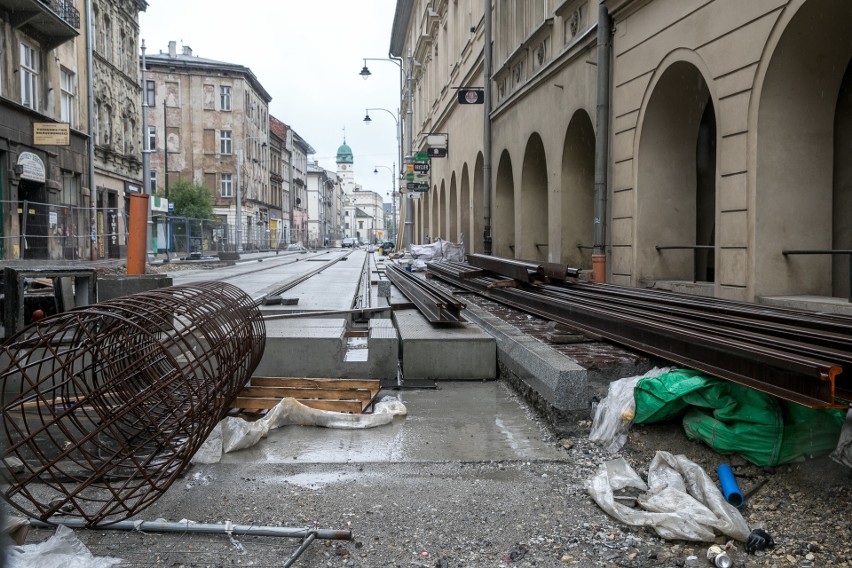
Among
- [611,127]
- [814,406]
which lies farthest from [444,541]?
[611,127]

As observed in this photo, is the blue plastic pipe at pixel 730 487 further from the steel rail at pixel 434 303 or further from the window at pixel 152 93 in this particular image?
the window at pixel 152 93

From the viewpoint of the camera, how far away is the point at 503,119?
19.8 metres

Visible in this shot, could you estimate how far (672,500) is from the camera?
3.53 m

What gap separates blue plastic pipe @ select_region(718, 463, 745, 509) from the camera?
3.59 meters

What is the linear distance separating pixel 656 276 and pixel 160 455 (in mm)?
8363

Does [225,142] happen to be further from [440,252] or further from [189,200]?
[440,252]

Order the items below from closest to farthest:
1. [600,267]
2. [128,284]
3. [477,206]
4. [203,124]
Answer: [128,284] → [600,267] → [477,206] → [203,124]

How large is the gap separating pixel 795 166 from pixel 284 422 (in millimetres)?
6150

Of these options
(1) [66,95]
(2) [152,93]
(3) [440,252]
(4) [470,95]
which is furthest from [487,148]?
(2) [152,93]

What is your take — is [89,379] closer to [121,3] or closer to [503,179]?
[503,179]

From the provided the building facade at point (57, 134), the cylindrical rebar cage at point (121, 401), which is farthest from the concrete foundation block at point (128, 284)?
the building facade at point (57, 134)

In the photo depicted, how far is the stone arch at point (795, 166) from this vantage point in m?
7.73

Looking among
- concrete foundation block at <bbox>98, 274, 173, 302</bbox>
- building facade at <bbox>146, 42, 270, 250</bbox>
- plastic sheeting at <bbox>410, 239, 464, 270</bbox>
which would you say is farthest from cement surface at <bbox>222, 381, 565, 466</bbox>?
building facade at <bbox>146, 42, 270, 250</bbox>

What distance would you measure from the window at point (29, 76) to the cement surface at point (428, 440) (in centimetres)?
2362
